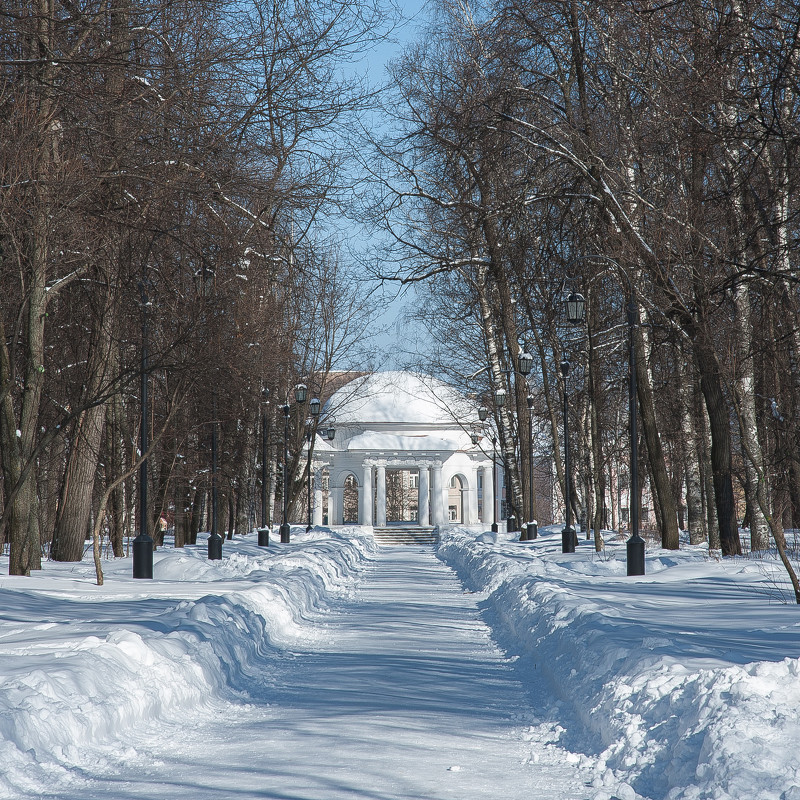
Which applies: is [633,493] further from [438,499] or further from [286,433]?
[438,499]

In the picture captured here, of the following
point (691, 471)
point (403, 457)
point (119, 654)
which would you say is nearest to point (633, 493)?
point (691, 471)

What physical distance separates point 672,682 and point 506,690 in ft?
7.47

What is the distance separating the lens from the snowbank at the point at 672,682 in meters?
4.65

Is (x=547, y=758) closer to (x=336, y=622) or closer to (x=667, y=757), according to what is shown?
(x=667, y=757)

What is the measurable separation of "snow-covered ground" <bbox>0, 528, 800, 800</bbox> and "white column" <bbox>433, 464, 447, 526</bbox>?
39.9 meters

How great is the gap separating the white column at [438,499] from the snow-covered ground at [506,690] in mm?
39895

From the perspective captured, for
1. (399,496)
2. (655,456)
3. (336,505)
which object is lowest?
(336,505)

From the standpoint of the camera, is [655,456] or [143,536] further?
[655,456]

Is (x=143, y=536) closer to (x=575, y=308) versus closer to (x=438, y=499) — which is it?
(x=575, y=308)

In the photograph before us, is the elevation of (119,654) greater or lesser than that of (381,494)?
lesser

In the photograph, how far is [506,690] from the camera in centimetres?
803

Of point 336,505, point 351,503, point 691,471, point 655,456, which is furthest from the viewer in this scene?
point 351,503

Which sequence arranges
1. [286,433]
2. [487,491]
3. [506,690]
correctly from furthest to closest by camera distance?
[487,491]
[286,433]
[506,690]

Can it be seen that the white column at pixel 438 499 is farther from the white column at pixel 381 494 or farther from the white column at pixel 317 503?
the white column at pixel 317 503
